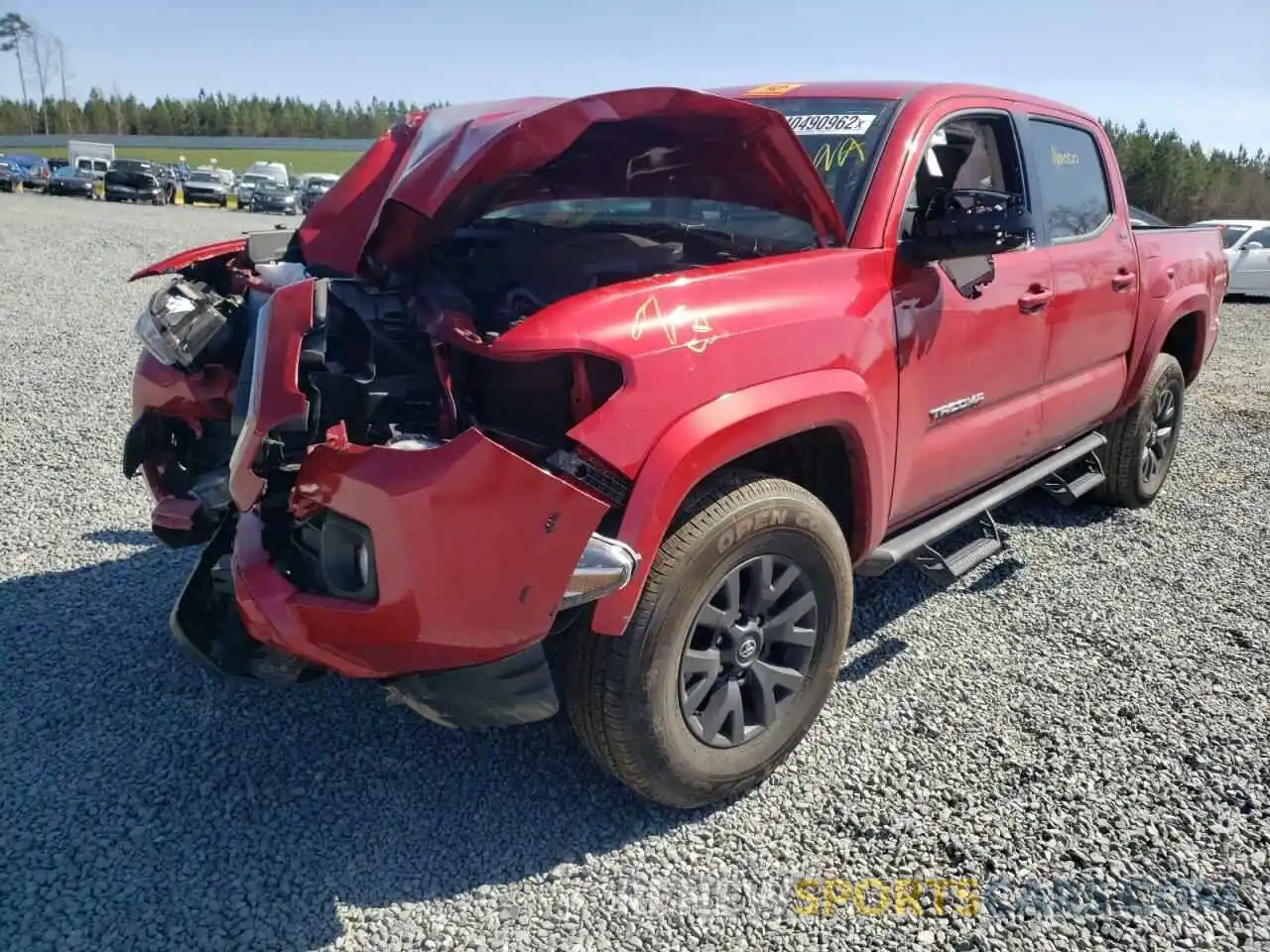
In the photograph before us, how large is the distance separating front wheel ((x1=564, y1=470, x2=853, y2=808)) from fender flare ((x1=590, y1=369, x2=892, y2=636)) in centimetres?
10

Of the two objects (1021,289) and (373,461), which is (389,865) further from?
(1021,289)

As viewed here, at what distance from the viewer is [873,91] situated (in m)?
3.44

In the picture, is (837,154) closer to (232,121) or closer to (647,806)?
(647,806)

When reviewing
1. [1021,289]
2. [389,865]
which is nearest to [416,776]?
[389,865]

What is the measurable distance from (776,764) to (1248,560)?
3.12 meters

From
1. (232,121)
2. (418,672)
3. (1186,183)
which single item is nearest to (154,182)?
(418,672)

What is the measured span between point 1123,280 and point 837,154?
1.90 m

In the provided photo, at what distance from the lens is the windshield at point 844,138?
3.07m

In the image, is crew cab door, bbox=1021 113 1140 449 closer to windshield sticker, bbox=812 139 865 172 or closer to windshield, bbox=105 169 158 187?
windshield sticker, bbox=812 139 865 172

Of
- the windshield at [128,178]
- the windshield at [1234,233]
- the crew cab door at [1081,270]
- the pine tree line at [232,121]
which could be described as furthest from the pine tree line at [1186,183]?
the crew cab door at [1081,270]

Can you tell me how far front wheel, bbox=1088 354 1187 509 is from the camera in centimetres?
493

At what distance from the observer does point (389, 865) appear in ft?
8.03

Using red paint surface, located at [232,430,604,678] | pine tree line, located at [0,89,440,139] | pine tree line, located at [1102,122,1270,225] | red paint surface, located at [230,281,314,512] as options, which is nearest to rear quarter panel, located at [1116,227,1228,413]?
red paint surface, located at [232,430,604,678]

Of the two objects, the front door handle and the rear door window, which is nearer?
the front door handle
